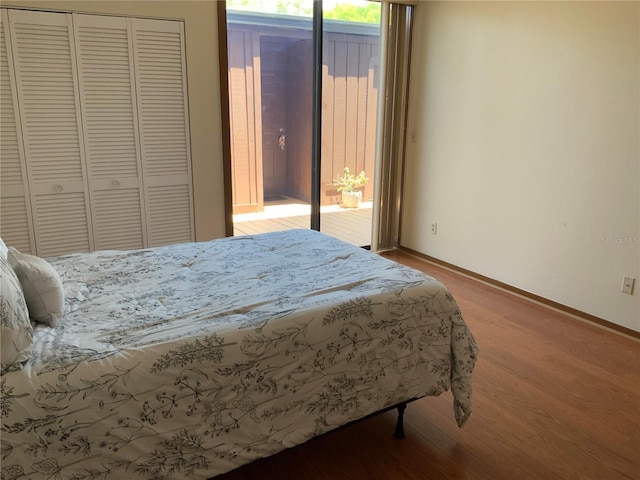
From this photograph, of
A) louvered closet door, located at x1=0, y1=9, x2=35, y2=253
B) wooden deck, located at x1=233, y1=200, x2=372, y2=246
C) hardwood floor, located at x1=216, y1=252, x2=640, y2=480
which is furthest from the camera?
wooden deck, located at x1=233, y1=200, x2=372, y2=246

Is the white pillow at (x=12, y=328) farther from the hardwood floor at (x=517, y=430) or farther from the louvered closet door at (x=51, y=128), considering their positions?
the louvered closet door at (x=51, y=128)

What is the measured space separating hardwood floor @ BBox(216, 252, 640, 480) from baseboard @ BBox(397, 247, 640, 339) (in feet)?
0.32

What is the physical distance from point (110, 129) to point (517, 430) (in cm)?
304

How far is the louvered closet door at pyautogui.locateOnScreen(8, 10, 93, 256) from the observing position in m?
2.92

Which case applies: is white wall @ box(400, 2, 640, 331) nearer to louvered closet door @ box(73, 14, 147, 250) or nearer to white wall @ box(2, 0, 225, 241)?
white wall @ box(2, 0, 225, 241)

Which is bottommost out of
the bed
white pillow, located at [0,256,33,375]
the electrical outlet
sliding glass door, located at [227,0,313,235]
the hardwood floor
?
the hardwood floor

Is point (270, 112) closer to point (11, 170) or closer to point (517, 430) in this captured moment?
point (11, 170)

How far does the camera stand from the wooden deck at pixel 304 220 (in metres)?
4.38

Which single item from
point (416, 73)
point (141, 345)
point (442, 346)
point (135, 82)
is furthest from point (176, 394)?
point (416, 73)


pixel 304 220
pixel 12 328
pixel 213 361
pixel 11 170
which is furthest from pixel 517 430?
pixel 11 170

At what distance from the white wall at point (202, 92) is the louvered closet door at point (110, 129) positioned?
0.53 ft

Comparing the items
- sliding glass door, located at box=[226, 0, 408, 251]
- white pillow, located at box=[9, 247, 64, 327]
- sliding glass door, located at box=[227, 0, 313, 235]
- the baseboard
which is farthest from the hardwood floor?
sliding glass door, located at box=[227, 0, 313, 235]

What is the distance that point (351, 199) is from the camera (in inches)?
186

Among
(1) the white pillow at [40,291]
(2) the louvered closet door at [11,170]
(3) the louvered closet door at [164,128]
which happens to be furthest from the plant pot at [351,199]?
(1) the white pillow at [40,291]
